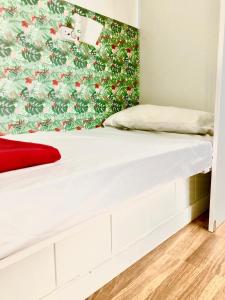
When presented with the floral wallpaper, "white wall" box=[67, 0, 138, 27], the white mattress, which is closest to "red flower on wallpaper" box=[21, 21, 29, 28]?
the floral wallpaper

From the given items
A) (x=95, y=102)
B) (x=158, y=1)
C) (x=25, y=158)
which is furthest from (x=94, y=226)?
(x=158, y=1)

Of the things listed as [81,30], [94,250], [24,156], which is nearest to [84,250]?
[94,250]

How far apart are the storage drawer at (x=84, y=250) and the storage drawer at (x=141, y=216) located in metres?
0.06

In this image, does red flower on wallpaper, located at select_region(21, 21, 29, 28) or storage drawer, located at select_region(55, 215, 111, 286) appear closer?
storage drawer, located at select_region(55, 215, 111, 286)

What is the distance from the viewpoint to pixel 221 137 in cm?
162

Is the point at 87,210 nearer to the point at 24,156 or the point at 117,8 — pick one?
the point at 24,156

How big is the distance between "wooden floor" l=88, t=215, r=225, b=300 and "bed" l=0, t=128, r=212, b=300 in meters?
0.05

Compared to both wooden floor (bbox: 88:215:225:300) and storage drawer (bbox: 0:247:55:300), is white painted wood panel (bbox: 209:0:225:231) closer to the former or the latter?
wooden floor (bbox: 88:215:225:300)

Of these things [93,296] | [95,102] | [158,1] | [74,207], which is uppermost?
[158,1]

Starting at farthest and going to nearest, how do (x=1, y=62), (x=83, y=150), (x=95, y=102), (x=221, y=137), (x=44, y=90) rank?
1. (x=95, y=102)
2. (x=44, y=90)
3. (x=221, y=137)
4. (x=1, y=62)
5. (x=83, y=150)

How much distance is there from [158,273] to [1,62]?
131 centimetres

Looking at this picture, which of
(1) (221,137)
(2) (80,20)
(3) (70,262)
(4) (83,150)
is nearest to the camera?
(3) (70,262)

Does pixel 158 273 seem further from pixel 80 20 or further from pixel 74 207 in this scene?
pixel 80 20

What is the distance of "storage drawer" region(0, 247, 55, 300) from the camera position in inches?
33.2
